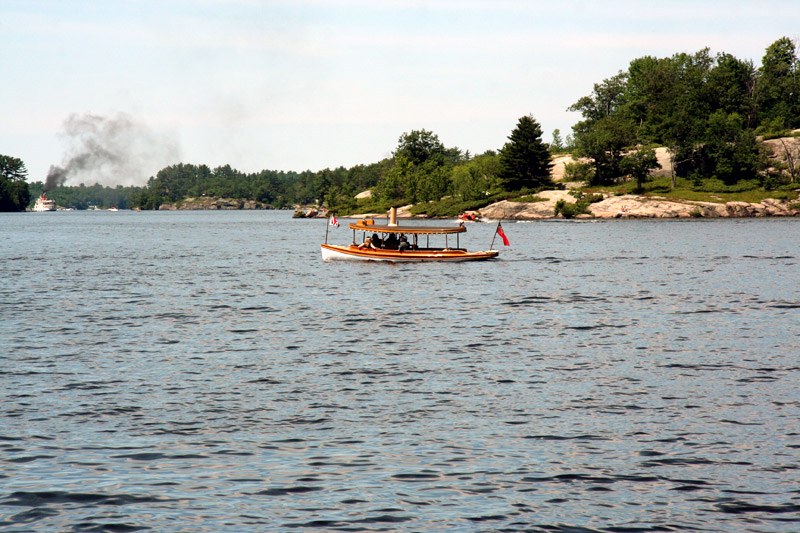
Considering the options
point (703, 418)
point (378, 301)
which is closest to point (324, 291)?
point (378, 301)

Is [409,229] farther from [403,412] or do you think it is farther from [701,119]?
[701,119]

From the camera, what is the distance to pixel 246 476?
546 inches

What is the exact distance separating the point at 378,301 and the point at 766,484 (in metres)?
27.3

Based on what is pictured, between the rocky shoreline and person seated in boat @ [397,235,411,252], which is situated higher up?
the rocky shoreline

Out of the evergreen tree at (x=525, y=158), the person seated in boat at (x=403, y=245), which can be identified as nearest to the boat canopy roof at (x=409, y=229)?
the person seated in boat at (x=403, y=245)

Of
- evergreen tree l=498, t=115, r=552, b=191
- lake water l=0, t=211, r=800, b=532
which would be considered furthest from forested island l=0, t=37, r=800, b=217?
lake water l=0, t=211, r=800, b=532

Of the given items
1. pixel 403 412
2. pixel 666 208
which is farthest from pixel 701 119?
pixel 403 412

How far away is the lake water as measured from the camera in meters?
12.6

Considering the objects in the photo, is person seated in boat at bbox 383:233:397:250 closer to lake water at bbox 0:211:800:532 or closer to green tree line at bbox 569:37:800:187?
lake water at bbox 0:211:800:532

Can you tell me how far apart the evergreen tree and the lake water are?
368ft

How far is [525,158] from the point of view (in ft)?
498

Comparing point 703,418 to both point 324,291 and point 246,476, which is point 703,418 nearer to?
point 246,476

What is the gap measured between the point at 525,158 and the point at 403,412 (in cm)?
13805

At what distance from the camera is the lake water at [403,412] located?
41.2ft
